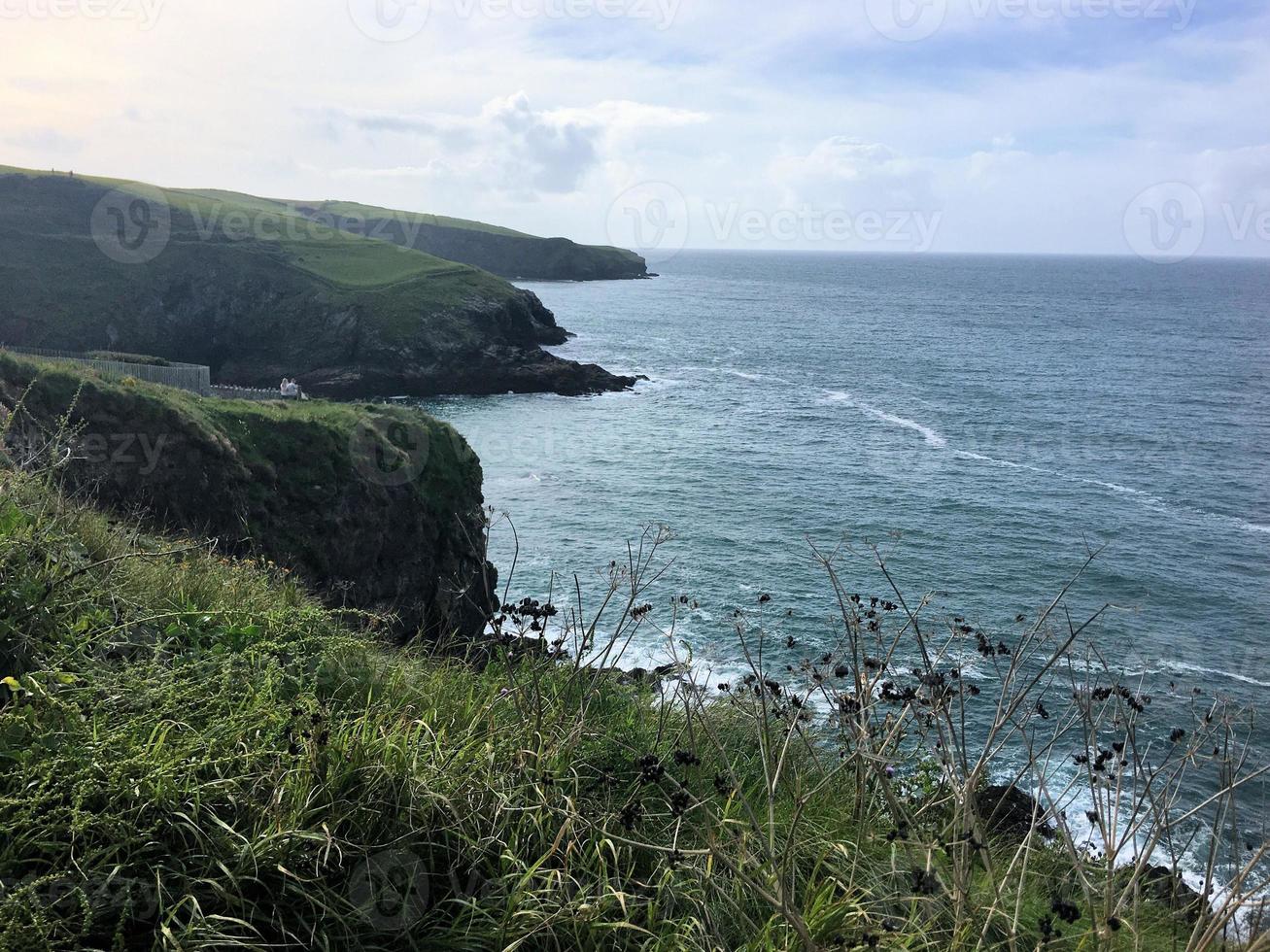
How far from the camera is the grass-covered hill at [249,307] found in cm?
7412

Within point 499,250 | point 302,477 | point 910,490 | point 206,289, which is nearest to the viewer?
point 302,477

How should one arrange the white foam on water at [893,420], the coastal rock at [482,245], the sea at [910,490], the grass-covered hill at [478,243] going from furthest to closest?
the grass-covered hill at [478,243], the coastal rock at [482,245], the white foam on water at [893,420], the sea at [910,490]

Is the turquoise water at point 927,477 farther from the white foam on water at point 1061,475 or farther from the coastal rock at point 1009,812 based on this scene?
the coastal rock at point 1009,812

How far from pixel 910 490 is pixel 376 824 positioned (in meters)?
45.2

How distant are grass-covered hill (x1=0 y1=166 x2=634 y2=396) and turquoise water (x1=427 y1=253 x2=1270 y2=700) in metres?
7.90

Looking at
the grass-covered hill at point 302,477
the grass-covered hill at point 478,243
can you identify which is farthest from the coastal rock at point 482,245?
the grass-covered hill at point 302,477

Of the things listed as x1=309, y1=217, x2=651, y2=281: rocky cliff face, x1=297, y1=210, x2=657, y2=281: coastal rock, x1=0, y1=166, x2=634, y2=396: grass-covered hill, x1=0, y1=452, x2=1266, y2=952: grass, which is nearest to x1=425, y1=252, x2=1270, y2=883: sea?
x1=0, y1=452, x2=1266, y2=952: grass

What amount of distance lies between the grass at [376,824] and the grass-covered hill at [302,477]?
13763 mm

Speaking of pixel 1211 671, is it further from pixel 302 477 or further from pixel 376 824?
pixel 376 824

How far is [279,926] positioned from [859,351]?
102834mm

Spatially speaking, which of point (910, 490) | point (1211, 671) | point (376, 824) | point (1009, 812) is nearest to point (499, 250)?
point (910, 490)

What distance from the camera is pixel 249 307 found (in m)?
81.2

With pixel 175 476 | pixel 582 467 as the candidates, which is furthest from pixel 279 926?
pixel 582 467

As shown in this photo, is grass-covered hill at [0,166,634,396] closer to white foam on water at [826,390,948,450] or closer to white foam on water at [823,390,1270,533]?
white foam on water at [826,390,948,450]
